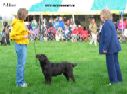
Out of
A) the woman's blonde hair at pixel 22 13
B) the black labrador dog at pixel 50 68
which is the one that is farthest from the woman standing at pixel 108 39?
the woman's blonde hair at pixel 22 13

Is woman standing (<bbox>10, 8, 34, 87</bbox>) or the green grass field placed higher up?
woman standing (<bbox>10, 8, 34, 87</bbox>)

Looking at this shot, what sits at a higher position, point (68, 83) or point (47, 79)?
point (47, 79)

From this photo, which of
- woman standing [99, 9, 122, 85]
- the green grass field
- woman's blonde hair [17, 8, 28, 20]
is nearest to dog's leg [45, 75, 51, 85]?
the green grass field

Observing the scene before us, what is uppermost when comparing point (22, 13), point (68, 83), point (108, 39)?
point (22, 13)

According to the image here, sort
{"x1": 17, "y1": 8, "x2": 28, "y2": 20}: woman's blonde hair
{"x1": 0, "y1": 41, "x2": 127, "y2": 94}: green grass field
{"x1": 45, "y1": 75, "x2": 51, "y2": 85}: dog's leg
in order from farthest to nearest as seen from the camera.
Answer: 1. {"x1": 45, "y1": 75, "x2": 51, "y2": 85}: dog's leg
2. {"x1": 17, "y1": 8, "x2": 28, "y2": 20}: woman's blonde hair
3. {"x1": 0, "y1": 41, "x2": 127, "y2": 94}: green grass field

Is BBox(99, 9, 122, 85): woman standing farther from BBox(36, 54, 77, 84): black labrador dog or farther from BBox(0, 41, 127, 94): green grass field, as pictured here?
BBox(36, 54, 77, 84): black labrador dog

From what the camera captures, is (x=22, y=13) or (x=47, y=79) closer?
(x=22, y=13)

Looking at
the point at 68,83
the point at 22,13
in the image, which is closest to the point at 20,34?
the point at 22,13

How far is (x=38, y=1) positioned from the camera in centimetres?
3491

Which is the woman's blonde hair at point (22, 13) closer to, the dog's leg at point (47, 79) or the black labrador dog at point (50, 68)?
the black labrador dog at point (50, 68)

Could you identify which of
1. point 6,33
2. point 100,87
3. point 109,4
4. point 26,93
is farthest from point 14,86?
point 109,4

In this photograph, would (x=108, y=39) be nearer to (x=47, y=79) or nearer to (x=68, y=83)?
(x=68, y=83)

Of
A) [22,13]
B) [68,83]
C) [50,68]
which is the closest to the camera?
[22,13]

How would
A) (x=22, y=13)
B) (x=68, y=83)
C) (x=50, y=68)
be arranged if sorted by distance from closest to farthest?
(x=22, y=13) < (x=50, y=68) < (x=68, y=83)
